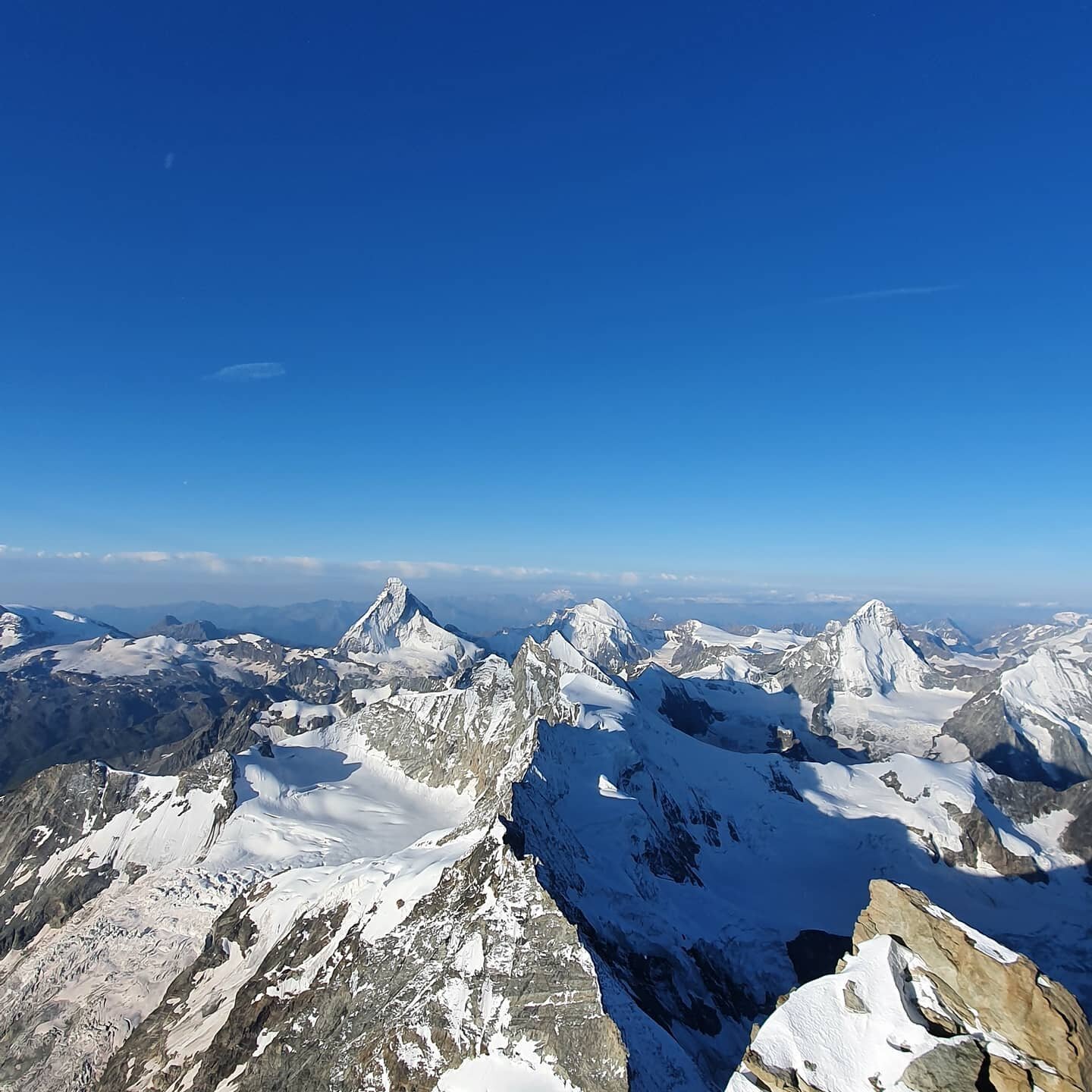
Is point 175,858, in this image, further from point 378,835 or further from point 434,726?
point 434,726

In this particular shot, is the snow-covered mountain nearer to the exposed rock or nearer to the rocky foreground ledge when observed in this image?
the rocky foreground ledge

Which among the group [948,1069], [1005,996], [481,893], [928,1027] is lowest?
[481,893]

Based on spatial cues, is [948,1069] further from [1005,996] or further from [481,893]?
[481,893]

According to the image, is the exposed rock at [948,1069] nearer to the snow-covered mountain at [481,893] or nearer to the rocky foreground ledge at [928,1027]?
the rocky foreground ledge at [928,1027]

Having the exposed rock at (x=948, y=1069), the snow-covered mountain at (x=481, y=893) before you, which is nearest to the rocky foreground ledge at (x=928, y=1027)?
the exposed rock at (x=948, y=1069)

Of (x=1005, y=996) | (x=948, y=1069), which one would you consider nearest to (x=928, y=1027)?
(x=948, y=1069)

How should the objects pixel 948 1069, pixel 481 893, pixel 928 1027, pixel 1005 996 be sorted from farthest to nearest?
pixel 481 893, pixel 928 1027, pixel 1005 996, pixel 948 1069

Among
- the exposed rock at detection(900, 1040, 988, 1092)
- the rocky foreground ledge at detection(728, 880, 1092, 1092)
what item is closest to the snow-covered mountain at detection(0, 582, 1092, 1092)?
the rocky foreground ledge at detection(728, 880, 1092, 1092)
